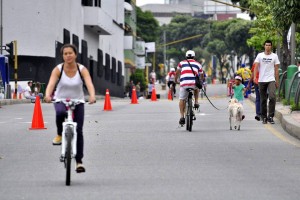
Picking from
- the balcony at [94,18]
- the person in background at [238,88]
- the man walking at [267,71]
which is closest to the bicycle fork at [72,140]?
the man walking at [267,71]

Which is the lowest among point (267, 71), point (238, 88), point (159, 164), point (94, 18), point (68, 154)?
point (159, 164)

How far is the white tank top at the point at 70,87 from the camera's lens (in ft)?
37.5

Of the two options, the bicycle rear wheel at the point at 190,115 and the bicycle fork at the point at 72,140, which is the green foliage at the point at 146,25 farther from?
the bicycle fork at the point at 72,140

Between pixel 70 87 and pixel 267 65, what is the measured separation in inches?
424

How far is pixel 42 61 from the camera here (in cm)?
5831

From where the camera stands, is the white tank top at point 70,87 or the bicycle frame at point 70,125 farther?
the white tank top at point 70,87

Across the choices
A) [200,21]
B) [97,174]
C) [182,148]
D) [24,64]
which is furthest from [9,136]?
[200,21]

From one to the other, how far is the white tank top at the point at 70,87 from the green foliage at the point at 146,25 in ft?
384

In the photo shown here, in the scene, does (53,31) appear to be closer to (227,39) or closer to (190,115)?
(190,115)

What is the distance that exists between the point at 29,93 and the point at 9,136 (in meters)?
29.1

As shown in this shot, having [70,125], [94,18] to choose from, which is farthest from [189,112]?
[94,18]

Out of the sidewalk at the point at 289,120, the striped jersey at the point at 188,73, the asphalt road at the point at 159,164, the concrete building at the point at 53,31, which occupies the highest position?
the concrete building at the point at 53,31

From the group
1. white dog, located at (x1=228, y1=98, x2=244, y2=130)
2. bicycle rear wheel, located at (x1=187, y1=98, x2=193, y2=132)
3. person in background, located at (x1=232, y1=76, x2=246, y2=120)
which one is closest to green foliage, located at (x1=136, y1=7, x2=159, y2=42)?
person in background, located at (x1=232, y1=76, x2=246, y2=120)

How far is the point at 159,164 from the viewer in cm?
1322
